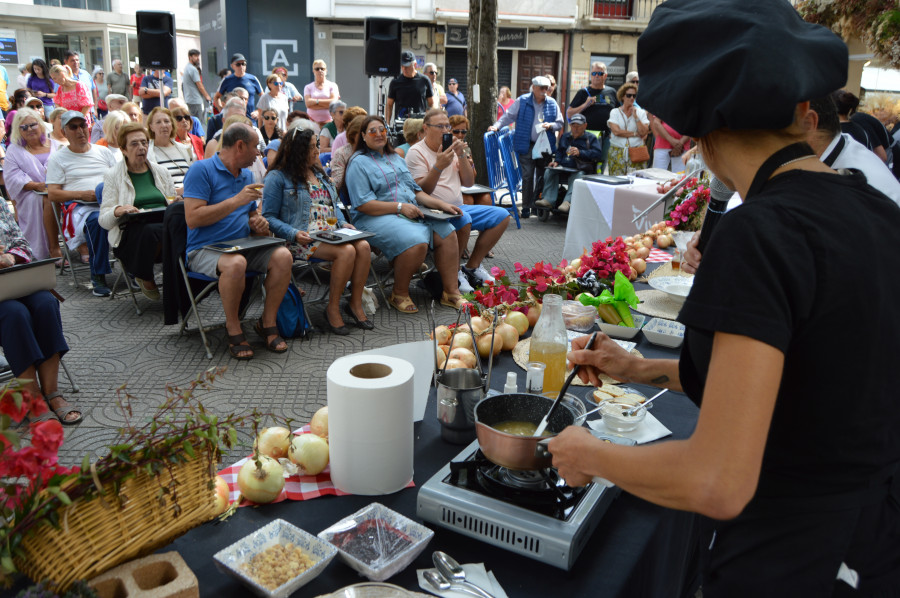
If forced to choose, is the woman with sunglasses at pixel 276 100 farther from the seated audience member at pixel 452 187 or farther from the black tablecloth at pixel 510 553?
the black tablecloth at pixel 510 553

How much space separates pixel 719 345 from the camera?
0.84 m

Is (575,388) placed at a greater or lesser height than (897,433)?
lesser

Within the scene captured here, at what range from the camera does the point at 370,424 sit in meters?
1.45

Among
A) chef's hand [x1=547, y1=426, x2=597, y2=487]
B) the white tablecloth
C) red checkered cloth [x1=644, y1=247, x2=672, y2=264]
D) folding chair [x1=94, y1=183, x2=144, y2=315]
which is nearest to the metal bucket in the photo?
chef's hand [x1=547, y1=426, x2=597, y2=487]

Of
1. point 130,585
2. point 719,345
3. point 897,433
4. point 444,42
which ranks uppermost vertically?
point 444,42

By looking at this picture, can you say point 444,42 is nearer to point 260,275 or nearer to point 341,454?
point 260,275

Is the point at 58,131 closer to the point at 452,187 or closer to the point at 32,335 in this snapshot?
the point at 452,187

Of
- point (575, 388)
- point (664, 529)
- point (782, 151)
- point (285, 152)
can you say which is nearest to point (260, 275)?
point (285, 152)

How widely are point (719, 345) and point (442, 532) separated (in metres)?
0.75

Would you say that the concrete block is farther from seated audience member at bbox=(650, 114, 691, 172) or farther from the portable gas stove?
seated audience member at bbox=(650, 114, 691, 172)

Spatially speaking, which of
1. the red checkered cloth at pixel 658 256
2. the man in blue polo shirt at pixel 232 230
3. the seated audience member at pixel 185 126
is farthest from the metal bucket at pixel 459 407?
the seated audience member at pixel 185 126

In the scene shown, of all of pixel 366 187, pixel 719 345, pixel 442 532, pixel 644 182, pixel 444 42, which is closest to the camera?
pixel 719 345

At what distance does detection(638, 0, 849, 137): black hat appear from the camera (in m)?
0.84

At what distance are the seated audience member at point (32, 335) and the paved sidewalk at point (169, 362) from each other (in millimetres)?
186
